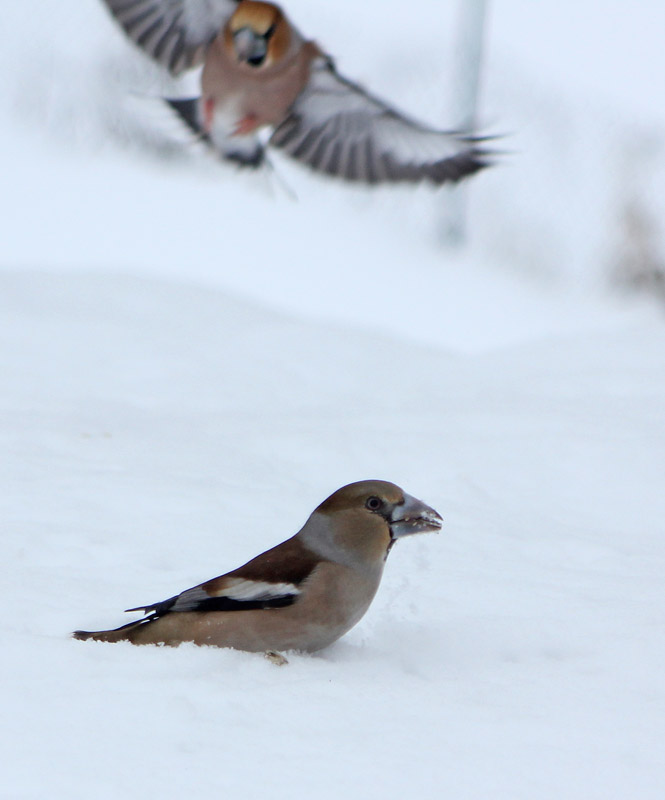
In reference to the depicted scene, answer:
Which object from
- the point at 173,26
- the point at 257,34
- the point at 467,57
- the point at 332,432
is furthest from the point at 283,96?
the point at 467,57

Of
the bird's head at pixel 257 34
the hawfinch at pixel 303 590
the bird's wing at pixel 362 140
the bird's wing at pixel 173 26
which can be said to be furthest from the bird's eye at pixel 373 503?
the bird's wing at pixel 173 26

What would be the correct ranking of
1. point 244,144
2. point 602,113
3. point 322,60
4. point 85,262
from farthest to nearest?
point 602,113 → point 85,262 → point 244,144 → point 322,60

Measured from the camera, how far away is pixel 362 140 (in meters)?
3.70

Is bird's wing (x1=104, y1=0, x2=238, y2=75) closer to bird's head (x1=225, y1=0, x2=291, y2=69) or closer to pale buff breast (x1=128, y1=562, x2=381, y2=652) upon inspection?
bird's head (x1=225, y1=0, x2=291, y2=69)

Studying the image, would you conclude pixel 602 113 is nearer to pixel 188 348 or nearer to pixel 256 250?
pixel 256 250

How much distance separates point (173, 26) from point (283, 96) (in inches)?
17.4

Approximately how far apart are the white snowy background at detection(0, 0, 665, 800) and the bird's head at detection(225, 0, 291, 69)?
0.58m

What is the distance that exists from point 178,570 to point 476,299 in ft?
17.4

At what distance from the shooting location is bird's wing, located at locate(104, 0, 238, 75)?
3547 millimetres

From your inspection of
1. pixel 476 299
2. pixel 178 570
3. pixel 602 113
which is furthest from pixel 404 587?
pixel 602 113

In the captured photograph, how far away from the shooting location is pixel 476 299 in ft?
25.8

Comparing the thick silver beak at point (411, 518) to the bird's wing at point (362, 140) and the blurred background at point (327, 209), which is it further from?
the blurred background at point (327, 209)

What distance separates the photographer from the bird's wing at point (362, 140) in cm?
353

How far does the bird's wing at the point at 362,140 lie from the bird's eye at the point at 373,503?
62.6 inches
